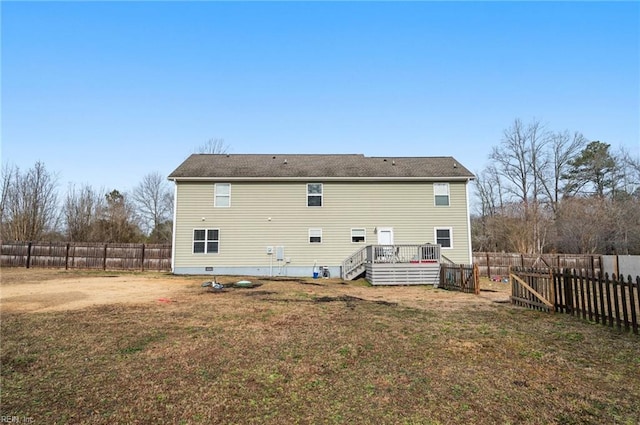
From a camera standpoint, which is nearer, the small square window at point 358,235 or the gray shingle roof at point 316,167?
the small square window at point 358,235

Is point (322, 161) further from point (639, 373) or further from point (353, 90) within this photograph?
point (639, 373)

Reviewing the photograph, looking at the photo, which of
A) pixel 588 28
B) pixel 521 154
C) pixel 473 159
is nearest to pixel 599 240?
pixel 521 154

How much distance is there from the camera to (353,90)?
17.3 metres

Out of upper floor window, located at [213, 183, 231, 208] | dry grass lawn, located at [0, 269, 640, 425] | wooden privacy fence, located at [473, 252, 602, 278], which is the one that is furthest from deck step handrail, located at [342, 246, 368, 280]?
dry grass lawn, located at [0, 269, 640, 425]

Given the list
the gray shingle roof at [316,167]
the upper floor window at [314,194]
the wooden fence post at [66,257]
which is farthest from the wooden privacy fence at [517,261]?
the wooden fence post at [66,257]

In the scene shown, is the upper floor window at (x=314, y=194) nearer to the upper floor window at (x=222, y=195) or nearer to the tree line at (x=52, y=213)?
the upper floor window at (x=222, y=195)

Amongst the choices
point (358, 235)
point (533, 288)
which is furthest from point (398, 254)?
point (533, 288)

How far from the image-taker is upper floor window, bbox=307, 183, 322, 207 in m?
19.0

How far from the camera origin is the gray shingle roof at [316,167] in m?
18.9

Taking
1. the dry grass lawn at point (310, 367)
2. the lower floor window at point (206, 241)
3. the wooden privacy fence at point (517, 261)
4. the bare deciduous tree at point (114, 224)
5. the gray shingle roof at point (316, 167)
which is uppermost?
the gray shingle roof at point (316, 167)

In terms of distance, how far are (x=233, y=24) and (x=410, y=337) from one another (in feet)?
43.3

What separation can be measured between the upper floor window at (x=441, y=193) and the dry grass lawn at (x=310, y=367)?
460 inches

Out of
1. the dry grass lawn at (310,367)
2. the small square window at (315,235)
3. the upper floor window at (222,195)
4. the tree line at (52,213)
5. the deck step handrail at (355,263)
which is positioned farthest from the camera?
the tree line at (52,213)

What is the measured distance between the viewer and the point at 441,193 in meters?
19.0
